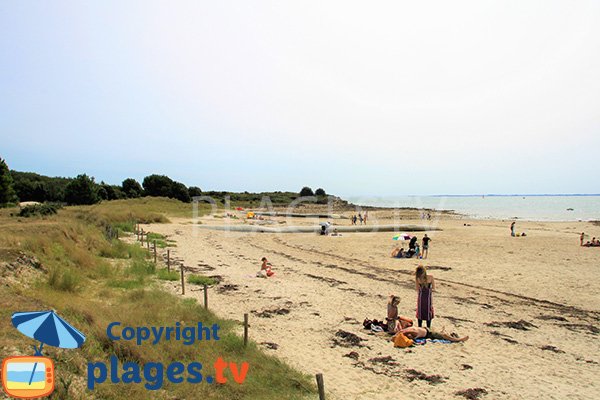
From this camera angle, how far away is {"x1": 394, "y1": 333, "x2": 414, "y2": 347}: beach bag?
320 inches

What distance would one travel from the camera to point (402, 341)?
26.7ft

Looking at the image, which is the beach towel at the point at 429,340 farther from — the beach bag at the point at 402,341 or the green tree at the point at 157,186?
the green tree at the point at 157,186

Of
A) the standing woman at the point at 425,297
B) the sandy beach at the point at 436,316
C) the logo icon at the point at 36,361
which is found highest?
the logo icon at the point at 36,361

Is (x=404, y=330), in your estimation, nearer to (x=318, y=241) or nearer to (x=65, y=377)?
(x=65, y=377)

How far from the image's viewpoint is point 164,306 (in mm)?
8695

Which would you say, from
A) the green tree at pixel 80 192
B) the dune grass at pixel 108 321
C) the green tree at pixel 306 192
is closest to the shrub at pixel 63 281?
the dune grass at pixel 108 321

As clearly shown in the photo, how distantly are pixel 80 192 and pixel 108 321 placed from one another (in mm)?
44417

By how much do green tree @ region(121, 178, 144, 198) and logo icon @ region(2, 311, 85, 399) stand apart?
72.1m

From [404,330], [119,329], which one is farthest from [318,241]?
[119,329]

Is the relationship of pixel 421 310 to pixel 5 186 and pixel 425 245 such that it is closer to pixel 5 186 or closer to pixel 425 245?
pixel 425 245

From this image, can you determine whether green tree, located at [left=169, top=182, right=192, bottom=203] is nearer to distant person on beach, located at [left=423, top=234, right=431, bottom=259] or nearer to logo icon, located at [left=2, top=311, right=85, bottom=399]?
distant person on beach, located at [left=423, top=234, right=431, bottom=259]

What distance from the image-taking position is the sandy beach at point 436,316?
22.0 ft

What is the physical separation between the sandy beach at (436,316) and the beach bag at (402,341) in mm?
149

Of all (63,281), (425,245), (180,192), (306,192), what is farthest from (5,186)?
(306,192)
